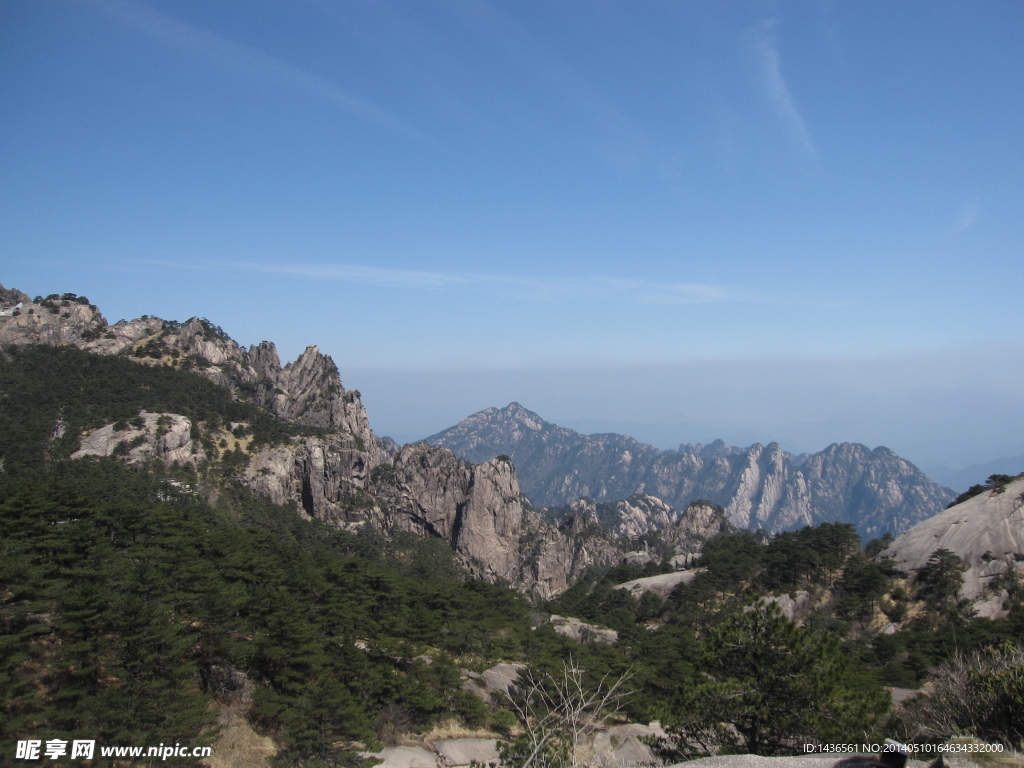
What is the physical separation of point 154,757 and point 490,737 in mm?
15675

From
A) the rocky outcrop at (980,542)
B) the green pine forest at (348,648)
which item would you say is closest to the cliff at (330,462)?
the green pine forest at (348,648)

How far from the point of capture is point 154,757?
64.3ft

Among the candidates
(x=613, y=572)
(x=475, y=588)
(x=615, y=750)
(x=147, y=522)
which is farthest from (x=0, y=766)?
(x=613, y=572)

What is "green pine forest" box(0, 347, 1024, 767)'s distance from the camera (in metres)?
18.5

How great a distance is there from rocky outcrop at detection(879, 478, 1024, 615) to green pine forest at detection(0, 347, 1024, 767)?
1796 millimetres

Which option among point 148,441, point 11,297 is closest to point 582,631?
point 148,441

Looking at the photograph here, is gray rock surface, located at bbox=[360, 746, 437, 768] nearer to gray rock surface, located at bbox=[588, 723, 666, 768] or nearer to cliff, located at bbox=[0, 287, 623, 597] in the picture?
gray rock surface, located at bbox=[588, 723, 666, 768]

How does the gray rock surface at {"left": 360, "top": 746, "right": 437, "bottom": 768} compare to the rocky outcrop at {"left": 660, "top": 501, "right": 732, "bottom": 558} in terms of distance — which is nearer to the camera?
the gray rock surface at {"left": 360, "top": 746, "right": 437, "bottom": 768}

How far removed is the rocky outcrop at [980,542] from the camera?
49.5 metres

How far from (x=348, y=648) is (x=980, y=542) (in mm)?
58285

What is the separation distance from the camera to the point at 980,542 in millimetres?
52875

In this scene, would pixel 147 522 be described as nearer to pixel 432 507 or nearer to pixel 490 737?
pixel 490 737

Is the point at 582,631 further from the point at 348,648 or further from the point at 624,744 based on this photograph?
the point at 348,648

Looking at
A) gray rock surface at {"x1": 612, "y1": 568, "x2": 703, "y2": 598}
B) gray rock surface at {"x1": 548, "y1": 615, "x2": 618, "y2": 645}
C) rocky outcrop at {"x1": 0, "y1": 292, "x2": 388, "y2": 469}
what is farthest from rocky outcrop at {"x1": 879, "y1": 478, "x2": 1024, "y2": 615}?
rocky outcrop at {"x1": 0, "y1": 292, "x2": 388, "y2": 469}
